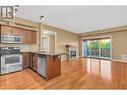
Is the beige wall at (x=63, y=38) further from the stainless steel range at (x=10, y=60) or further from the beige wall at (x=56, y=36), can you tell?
the stainless steel range at (x=10, y=60)

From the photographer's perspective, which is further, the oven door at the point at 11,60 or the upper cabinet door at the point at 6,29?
the upper cabinet door at the point at 6,29

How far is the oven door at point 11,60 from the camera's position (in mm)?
4389

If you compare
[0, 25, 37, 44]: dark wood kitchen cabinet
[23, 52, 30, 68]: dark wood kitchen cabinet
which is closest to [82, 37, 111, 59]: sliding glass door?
[0, 25, 37, 44]: dark wood kitchen cabinet

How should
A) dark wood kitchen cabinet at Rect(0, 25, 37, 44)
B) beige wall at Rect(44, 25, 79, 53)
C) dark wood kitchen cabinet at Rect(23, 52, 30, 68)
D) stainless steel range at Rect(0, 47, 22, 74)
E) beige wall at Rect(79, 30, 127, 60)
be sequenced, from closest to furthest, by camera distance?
stainless steel range at Rect(0, 47, 22, 74) < dark wood kitchen cabinet at Rect(0, 25, 37, 44) < dark wood kitchen cabinet at Rect(23, 52, 30, 68) < beige wall at Rect(79, 30, 127, 60) < beige wall at Rect(44, 25, 79, 53)

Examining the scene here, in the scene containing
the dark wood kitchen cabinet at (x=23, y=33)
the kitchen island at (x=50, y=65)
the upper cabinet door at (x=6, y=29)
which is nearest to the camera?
the kitchen island at (x=50, y=65)

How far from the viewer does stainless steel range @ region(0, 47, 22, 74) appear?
14.4 ft

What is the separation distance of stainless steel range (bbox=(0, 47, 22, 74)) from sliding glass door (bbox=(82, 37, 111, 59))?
20.7 feet

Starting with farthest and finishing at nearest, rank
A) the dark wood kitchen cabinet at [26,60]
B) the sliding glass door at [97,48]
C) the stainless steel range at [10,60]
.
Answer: the sliding glass door at [97,48]
the dark wood kitchen cabinet at [26,60]
the stainless steel range at [10,60]

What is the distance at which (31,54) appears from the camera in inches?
220

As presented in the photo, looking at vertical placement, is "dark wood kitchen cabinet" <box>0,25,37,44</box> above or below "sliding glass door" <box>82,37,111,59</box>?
above

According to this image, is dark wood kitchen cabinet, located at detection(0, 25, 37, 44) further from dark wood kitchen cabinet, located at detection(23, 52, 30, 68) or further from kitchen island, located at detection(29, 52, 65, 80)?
kitchen island, located at detection(29, 52, 65, 80)

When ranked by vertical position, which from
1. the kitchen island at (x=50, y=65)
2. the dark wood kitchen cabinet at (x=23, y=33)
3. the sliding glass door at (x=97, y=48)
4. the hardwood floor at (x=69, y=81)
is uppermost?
the dark wood kitchen cabinet at (x=23, y=33)

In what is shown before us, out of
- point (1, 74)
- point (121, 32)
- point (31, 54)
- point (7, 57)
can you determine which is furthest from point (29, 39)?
point (121, 32)

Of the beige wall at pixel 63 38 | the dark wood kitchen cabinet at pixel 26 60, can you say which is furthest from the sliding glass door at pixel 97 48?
the dark wood kitchen cabinet at pixel 26 60
